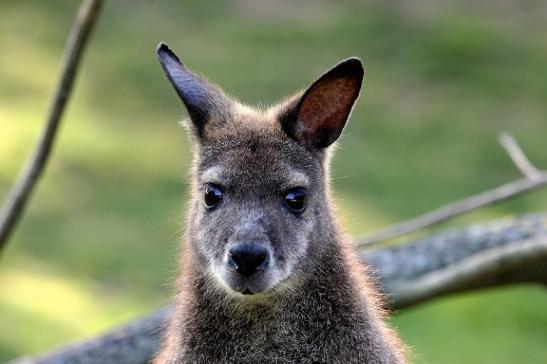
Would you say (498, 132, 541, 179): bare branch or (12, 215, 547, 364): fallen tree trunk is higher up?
(498, 132, 541, 179): bare branch

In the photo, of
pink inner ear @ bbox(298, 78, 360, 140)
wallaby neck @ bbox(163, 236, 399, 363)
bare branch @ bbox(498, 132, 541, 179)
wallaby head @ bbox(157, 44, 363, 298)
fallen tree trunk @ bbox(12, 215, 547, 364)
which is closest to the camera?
wallaby head @ bbox(157, 44, 363, 298)

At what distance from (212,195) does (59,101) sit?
4.22 feet

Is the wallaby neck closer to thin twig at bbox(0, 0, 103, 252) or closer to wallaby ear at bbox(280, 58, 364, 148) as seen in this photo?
wallaby ear at bbox(280, 58, 364, 148)

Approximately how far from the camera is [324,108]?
5.01 metres

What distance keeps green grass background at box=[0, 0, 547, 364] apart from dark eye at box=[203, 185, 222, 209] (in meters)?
4.32

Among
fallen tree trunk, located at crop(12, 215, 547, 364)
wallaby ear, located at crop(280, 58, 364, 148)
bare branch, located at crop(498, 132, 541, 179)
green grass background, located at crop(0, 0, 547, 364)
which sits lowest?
green grass background, located at crop(0, 0, 547, 364)

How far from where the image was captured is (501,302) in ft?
32.3

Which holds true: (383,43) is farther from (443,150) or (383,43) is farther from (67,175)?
(67,175)

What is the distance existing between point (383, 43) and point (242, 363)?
9.40 m

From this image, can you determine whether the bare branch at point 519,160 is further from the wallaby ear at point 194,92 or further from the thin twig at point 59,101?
the thin twig at point 59,101

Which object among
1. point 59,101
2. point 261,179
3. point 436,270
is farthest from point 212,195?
point 436,270

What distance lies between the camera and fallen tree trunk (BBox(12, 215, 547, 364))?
634cm

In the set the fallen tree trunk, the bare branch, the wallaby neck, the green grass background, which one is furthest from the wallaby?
the green grass background

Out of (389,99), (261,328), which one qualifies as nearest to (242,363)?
(261,328)
